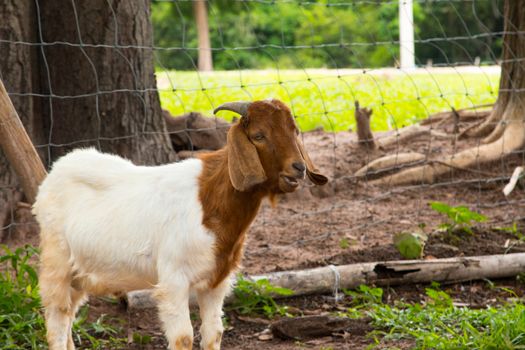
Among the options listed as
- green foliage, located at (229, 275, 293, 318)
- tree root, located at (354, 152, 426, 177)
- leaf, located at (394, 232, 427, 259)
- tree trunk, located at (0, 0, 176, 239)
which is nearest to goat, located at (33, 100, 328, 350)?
green foliage, located at (229, 275, 293, 318)

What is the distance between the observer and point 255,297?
5.70 meters

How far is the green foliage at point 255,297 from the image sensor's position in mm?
5664

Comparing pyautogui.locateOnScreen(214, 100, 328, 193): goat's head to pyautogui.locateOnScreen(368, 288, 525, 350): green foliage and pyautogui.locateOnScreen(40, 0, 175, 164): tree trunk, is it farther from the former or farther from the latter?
pyautogui.locateOnScreen(40, 0, 175, 164): tree trunk

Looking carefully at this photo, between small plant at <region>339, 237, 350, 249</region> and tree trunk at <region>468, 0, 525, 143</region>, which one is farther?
tree trunk at <region>468, 0, 525, 143</region>

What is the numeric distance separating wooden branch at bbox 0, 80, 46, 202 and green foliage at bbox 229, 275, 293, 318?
1.45 m

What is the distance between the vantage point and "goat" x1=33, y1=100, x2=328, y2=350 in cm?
423

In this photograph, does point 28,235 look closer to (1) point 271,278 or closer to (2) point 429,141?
(1) point 271,278

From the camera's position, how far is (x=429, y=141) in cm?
923

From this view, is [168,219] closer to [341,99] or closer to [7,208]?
[7,208]

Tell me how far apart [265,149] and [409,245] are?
2.45m

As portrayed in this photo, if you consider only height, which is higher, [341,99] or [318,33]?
[318,33]

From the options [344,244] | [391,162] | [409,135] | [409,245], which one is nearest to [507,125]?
[409,135]

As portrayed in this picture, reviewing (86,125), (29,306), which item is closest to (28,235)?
(86,125)

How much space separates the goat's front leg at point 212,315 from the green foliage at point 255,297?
100cm
